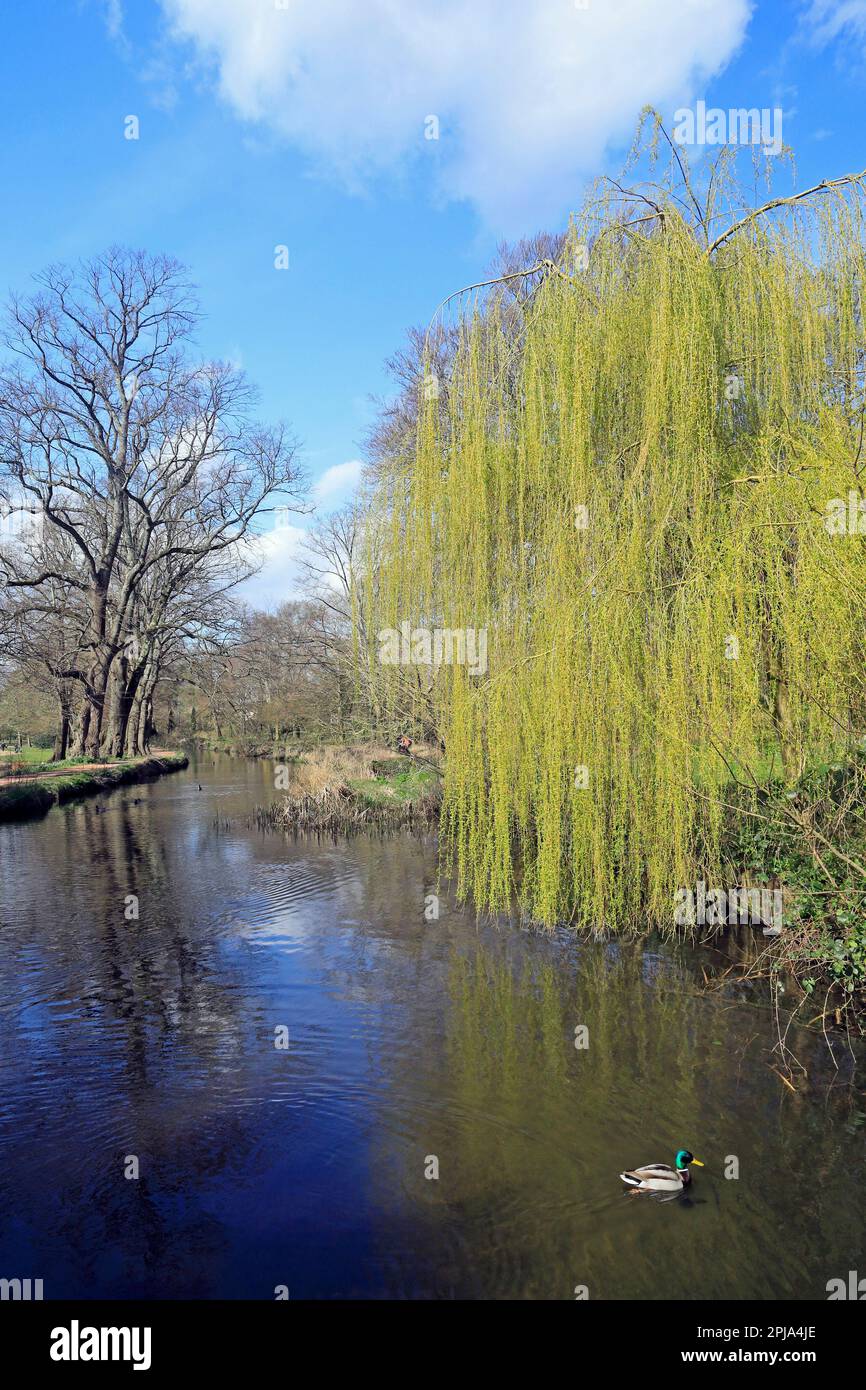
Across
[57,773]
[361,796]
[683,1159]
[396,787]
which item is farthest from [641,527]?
[57,773]

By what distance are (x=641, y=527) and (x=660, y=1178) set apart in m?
4.01

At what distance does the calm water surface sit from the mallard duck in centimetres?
8

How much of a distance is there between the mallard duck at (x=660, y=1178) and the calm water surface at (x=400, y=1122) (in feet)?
0.27

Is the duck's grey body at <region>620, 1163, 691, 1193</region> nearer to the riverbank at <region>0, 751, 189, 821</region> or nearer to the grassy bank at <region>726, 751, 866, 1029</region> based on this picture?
the grassy bank at <region>726, 751, 866, 1029</region>

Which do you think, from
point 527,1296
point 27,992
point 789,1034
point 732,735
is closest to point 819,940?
point 789,1034

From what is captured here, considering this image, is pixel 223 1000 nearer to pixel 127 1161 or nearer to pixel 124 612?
pixel 127 1161

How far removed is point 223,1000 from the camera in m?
7.13

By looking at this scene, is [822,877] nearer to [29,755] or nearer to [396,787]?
[396,787]

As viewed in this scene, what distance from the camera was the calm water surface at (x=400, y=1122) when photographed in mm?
3828

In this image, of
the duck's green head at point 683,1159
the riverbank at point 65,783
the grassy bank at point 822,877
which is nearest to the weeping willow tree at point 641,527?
the grassy bank at point 822,877

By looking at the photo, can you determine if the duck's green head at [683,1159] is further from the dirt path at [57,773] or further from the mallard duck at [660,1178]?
the dirt path at [57,773]

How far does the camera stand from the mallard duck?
13.8 feet
